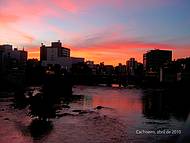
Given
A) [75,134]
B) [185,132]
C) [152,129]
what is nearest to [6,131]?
[75,134]

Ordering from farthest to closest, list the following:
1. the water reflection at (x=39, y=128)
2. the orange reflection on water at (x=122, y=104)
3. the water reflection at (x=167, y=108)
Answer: the orange reflection on water at (x=122, y=104), the water reflection at (x=167, y=108), the water reflection at (x=39, y=128)

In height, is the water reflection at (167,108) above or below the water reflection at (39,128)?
below

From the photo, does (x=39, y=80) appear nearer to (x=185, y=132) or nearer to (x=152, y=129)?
(x=152, y=129)

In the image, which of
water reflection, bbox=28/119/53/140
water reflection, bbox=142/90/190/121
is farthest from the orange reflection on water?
water reflection, bbox=28/119/53/140

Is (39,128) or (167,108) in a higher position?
(39,128)

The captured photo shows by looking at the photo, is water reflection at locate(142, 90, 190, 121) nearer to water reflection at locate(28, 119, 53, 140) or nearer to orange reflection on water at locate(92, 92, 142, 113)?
orange reflection on water at locate(92, 92, 142, 113)

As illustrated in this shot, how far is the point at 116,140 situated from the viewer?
53.6 feet

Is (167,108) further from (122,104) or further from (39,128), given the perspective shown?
(39,128)

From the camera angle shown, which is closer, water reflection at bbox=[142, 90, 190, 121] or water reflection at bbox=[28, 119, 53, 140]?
water reflection at bbox=[28, 119, 53, 140]

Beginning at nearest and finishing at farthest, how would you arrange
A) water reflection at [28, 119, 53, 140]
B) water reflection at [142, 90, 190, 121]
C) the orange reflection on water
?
water reflection at [28, 119, 53, 140] → water reflection at [142, 90, 190, 121] → the orange reflection on water

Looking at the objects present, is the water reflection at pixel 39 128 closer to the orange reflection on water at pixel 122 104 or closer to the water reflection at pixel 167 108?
the water reflection at pixel 167 108

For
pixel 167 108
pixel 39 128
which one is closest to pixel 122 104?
pixel 167 108

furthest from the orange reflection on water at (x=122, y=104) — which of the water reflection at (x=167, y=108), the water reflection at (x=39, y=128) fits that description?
the water reflection at (x=39, y=128)

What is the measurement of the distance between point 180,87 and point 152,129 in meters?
40.5
